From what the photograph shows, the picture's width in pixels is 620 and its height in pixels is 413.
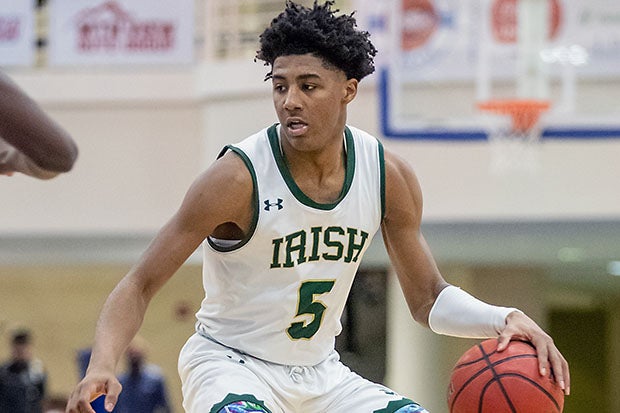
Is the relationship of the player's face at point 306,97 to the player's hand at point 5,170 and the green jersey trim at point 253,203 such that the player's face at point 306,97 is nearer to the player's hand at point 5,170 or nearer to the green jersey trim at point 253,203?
the green jersey trim at point 253,203

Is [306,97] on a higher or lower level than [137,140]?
higher

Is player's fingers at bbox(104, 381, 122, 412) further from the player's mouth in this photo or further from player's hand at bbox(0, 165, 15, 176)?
the player's mouth

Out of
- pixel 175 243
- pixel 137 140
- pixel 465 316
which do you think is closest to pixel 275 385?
pixel 175 243

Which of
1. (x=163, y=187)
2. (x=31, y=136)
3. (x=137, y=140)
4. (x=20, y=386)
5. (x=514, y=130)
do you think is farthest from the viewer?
(x=137, y=140)

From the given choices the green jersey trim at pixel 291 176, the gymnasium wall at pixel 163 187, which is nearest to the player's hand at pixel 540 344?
the green jersey trim at pixel 291 176

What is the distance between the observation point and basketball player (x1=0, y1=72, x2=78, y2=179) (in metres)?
3.47

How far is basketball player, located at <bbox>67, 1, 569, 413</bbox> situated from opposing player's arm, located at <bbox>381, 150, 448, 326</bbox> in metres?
0.01

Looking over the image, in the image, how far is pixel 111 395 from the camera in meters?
3.53

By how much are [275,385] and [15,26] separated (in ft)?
32.5

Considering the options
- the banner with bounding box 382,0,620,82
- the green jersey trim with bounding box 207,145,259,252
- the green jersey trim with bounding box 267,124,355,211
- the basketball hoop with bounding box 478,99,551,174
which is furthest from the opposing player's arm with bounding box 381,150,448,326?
the banner with bounding box 382,0,620,82

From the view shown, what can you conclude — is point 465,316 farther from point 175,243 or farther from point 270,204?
point 175,243

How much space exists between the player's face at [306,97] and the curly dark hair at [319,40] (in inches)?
1.2

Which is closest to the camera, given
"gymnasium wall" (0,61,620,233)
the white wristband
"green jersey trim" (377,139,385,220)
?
the white wristband

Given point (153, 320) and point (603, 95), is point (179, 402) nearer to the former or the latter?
point (153, 320)
